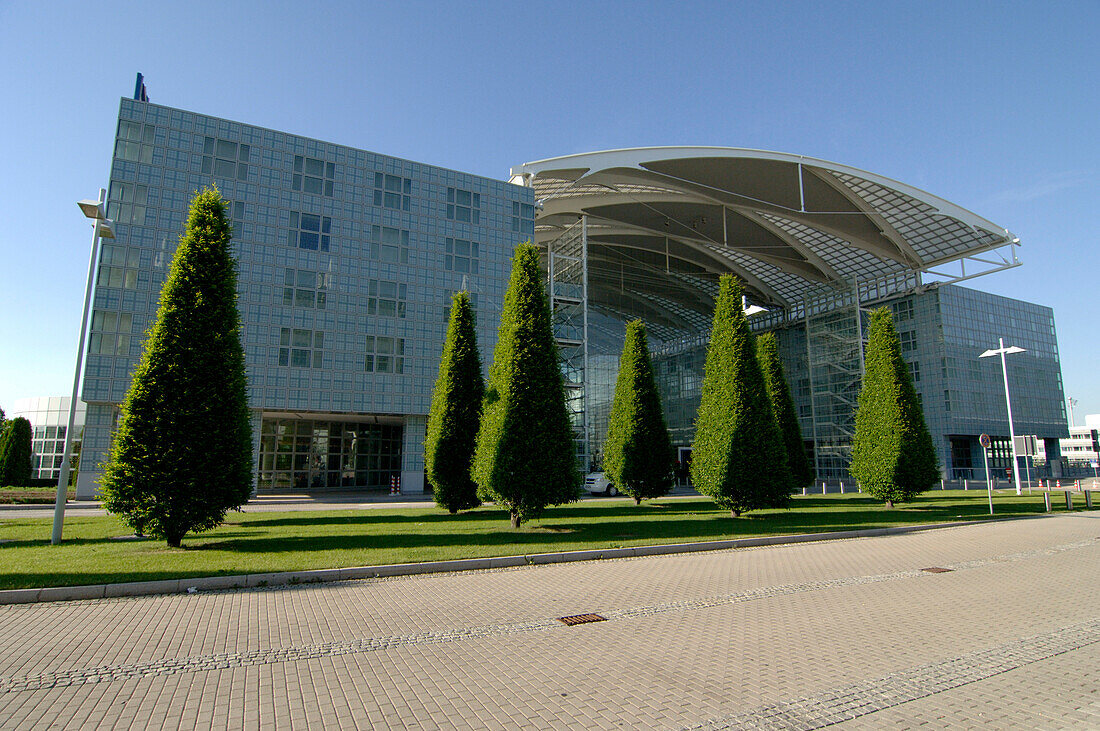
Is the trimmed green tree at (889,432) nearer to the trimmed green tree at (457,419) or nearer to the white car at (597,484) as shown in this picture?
the trimmed green tree at (457,419)

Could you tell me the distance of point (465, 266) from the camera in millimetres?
40625

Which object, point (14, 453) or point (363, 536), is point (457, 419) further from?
point (14, 453)

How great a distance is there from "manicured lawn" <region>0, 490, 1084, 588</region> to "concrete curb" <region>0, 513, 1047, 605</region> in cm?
38

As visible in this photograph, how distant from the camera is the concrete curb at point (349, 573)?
850 cm

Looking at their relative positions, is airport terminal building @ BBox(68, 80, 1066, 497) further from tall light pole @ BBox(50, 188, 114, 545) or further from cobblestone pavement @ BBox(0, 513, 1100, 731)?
cobblestone pavement @ BBox(0, 513, 1100, 731)

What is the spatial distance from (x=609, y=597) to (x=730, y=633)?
2193 millimetres

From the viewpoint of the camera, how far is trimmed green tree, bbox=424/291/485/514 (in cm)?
2198

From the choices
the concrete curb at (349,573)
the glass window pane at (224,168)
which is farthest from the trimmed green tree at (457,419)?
the glass window pane at (224,168)

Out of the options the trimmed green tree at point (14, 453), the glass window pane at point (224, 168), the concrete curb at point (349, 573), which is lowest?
the concrete curb at point (349, 573)

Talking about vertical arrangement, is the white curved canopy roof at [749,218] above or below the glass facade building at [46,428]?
above

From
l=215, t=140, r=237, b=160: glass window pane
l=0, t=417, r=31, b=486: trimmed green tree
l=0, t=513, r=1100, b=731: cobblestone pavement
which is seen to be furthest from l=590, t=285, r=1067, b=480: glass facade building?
l=0, t=513, r=1100, b=731: cobblestone pavement

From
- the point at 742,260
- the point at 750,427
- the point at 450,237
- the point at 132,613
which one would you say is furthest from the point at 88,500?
the point at 742,260

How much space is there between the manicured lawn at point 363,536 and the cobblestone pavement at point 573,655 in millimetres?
1707

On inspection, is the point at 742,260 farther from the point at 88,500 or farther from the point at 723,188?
the point at 88,500
